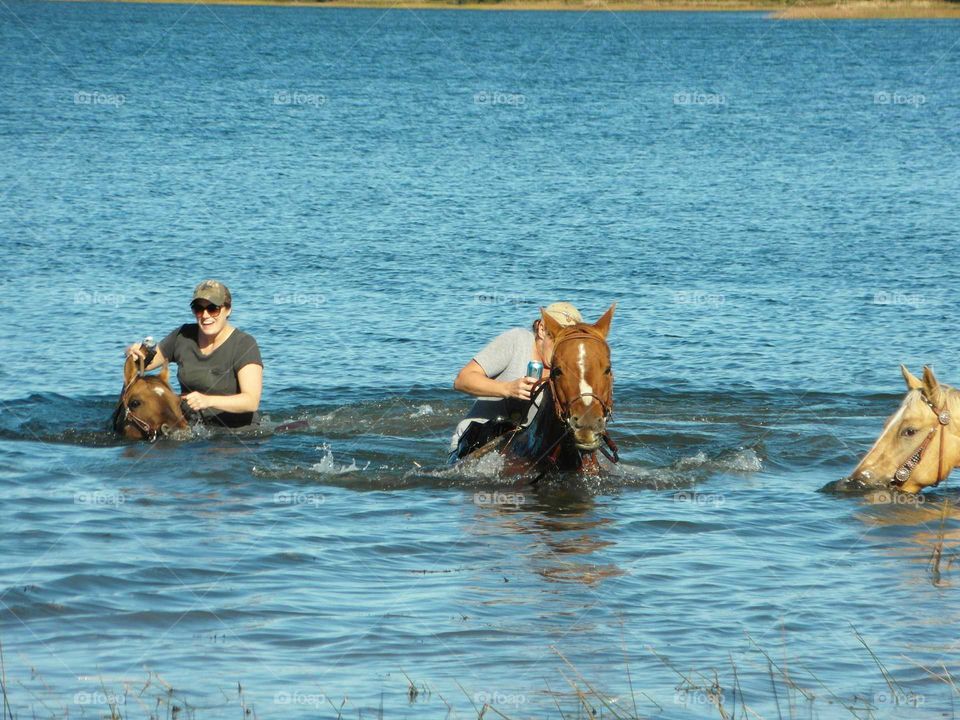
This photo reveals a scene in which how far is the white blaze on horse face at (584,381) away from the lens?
8.53m

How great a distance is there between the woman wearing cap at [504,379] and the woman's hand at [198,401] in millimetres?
2111

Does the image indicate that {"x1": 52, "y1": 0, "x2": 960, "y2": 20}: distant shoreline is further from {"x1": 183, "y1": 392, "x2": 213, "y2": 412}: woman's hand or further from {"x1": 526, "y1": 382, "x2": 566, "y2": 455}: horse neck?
{"x1": 526, "y1": 382, "x2": 566, "y2": 455}: horse neck

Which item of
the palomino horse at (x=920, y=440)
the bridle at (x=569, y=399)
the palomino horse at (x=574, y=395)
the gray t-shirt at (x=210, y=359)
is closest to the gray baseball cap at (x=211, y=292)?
the gray t-shirt at (x=210, y=359)

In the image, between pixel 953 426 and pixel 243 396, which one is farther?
pixel 243 396

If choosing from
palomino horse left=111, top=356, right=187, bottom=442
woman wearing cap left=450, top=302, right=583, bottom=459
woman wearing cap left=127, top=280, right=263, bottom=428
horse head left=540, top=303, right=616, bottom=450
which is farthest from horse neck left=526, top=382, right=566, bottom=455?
palomino horse left=111, top=356, right=187, bottom=442

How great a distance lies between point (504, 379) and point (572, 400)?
156cm

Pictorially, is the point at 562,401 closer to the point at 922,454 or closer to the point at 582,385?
the point at 582,385

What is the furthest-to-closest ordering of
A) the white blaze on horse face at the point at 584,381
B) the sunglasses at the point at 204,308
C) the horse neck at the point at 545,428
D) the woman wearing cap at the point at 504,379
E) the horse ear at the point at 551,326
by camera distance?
1. the sunglasses at the point at 204,308
2. the woman wearing cap at the point at 504,379
3. the horse neck at the point at 545,428
4. the horse ear at the point at 551,326
5. the white blaze on horse face at the point at 584,381

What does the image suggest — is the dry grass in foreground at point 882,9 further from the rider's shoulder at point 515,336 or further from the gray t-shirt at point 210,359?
the rider's shoulder at point 515,336

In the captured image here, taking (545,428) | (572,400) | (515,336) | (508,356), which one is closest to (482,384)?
(508,356)

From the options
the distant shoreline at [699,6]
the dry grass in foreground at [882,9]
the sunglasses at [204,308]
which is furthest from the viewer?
the distant shoreline at [699,6]

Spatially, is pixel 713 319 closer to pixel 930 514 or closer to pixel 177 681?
pixel 930 514

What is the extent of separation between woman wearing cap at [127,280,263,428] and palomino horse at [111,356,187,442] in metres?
0.12

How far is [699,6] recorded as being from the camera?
123688 millimetres
